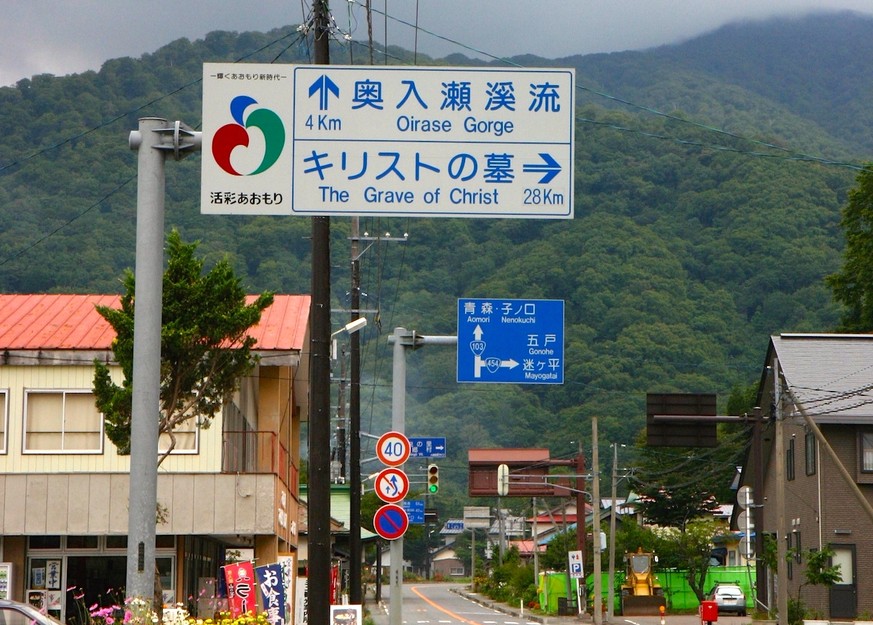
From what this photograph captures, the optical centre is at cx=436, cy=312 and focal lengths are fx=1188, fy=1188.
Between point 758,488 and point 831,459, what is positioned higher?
point 831,459

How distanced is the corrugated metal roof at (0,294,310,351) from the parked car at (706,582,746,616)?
1234 inches

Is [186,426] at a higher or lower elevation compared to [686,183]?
lower

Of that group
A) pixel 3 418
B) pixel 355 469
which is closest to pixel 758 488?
pixel 355 469

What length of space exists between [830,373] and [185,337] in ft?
94.7

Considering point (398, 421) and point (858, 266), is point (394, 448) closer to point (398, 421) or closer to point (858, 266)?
point (398, 421)

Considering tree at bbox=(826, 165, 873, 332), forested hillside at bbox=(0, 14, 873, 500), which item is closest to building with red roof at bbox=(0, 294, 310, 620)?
forested hillside at bbox=(0, 14, 873, 500)

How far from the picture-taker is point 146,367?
31.2 feet

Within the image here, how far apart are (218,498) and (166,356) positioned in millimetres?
5203

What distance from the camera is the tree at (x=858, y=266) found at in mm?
55719

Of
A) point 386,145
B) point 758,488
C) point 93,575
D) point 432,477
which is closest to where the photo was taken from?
point 386,145

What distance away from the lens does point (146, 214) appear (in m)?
9.71

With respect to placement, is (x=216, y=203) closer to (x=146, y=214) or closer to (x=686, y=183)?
(x=146, y=214)

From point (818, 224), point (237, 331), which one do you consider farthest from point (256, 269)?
point (818, 224)

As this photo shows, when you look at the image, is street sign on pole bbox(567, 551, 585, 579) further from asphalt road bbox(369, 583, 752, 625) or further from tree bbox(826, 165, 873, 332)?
tree bbox(826, 165, 873, 332)
